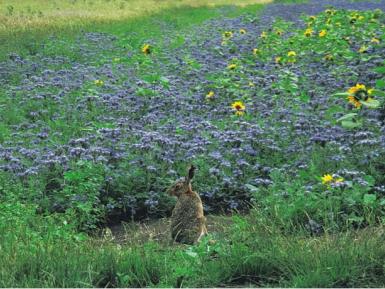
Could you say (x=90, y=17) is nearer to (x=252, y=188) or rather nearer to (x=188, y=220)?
(x=252, y=188)

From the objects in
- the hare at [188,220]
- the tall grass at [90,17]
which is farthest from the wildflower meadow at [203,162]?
the tall grass at [90,17]

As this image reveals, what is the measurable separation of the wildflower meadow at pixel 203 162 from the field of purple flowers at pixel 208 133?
22 millimetres

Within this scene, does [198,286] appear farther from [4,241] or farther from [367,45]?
[367,45]

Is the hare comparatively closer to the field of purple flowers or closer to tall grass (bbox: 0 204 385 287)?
the field of purple flowers

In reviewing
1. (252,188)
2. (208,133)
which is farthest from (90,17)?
(252,188)

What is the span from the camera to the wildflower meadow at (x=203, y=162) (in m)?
4.97

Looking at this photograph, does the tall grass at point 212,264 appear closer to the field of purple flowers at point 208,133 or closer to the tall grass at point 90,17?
the field of purple flowers at point 208,133

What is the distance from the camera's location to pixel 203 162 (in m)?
7.72

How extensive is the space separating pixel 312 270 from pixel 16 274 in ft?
5.66

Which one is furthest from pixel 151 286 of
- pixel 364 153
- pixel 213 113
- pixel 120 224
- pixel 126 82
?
pixel 126 82

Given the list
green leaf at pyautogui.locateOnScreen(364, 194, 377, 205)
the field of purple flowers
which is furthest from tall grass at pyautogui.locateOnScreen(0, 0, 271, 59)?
green leaf at pyautogui.locateOnScreen(364, 194, 377, 205)

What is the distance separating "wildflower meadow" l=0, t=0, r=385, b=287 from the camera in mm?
4969

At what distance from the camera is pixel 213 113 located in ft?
31.7

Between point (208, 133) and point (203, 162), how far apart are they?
84 centimetres
